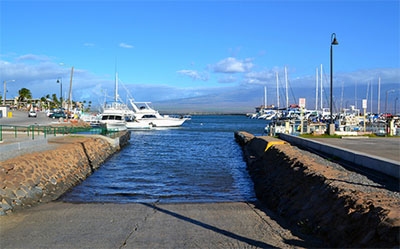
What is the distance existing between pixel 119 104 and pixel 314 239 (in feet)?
260

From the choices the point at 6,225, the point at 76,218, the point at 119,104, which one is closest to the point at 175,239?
the point at 76,218

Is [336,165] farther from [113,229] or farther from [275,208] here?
[113,229]

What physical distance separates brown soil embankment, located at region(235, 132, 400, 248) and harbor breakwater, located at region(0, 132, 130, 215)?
7.65m

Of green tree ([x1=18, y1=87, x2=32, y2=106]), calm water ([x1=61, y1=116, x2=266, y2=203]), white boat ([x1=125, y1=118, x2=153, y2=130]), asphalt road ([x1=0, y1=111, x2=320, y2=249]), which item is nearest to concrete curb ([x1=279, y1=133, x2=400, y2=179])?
asphalt road ([x1=0, y1=111, x2=320, y2=249])

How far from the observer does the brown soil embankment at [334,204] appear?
788cm

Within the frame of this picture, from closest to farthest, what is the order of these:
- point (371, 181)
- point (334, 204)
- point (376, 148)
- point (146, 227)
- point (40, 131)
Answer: point (334, 204) < point (146, 227) < point (371, 181) < point (376, 148) < point (40, 131)

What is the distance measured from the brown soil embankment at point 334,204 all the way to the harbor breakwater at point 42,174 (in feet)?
25.1

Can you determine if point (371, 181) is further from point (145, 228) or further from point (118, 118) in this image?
point (118, 118)

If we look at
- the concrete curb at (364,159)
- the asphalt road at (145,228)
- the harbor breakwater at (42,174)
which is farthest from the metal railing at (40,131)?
the concrete curb at (364,159)

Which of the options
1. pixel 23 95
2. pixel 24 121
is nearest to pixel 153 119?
pixel 24 121

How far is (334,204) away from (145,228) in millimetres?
4380

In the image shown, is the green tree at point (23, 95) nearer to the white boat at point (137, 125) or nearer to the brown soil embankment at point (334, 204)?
the white boat at point (137, 125)

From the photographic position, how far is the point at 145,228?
1051 centimetres

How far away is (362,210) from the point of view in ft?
29.0
